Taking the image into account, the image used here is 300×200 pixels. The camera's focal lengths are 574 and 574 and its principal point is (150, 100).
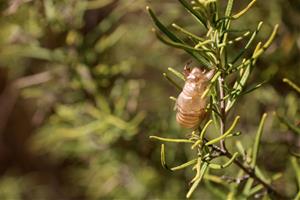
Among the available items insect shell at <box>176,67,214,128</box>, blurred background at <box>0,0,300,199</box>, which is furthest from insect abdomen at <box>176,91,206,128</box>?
blurred background at <box>0,0,300,199</box>

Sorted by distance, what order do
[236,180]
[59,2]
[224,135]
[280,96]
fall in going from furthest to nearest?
[280,96], [59,2], [236,180], [224,135]

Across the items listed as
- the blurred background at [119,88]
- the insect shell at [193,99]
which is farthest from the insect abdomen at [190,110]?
the blurred background at [119,88]

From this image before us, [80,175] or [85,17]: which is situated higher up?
[85,17]

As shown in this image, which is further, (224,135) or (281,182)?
(281,182)

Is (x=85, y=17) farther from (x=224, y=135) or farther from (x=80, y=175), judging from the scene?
(x=224, y=135)

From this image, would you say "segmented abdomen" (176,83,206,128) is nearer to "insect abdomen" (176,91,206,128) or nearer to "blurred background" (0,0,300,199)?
"insect abdomen" (176,91,206,128)

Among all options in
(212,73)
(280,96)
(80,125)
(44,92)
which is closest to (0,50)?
(44,92)

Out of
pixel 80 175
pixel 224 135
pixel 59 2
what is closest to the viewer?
pixel 224 135
